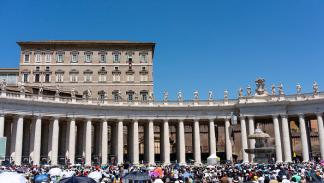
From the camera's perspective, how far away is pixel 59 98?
63906 mm

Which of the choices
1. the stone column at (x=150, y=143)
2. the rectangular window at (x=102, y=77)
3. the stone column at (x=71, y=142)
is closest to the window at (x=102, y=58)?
the rectangular window at (x=102, y=77)

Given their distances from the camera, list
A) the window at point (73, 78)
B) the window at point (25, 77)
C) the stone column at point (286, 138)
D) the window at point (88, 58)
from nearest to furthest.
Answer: the stone column at point (286, 138)
the window at point (25, 77)
the window at point (73, 78)
the window at point (88, 58)

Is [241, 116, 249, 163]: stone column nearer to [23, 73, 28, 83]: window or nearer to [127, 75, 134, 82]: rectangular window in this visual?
[127, 75, 134, 82]: rectangular window

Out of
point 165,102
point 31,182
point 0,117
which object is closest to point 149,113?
point 165,102

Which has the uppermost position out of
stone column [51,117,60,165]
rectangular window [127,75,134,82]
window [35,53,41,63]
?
window [35,53,41,63]

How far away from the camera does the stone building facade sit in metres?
87.2

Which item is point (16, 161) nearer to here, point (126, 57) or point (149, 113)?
point (149, 113)

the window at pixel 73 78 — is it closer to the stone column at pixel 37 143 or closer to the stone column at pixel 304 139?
the stone column at pixel 37 143

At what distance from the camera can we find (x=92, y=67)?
89.1m

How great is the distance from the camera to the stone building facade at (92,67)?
8725 centimetres

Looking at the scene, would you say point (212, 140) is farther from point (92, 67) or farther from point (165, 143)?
point (92, 67)

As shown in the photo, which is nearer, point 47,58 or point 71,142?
point 71,142

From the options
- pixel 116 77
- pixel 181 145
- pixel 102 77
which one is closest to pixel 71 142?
pixel 181 145

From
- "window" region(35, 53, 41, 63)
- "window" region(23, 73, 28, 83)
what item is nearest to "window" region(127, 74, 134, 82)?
"window" region(35, 53, 41, 63)
